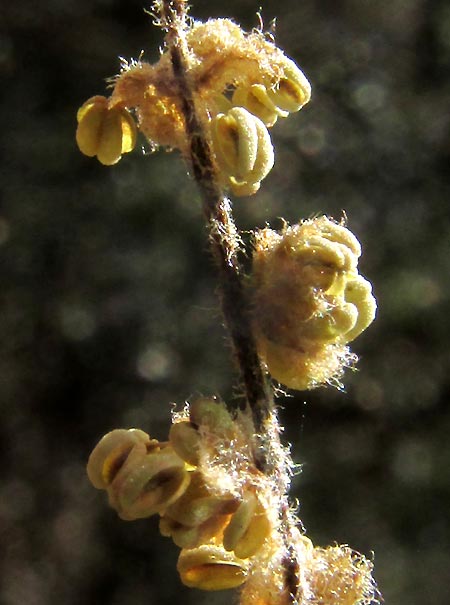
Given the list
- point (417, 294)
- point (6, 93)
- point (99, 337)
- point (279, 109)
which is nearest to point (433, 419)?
point (417, 294)

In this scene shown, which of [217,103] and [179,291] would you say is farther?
[179,291]

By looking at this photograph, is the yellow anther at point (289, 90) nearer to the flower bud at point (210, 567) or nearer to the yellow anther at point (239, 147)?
the yellow anther at point (239, 147)

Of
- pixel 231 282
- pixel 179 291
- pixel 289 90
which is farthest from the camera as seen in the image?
pixel 179 291

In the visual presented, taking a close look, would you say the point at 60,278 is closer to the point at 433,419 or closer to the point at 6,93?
the point at 6,93

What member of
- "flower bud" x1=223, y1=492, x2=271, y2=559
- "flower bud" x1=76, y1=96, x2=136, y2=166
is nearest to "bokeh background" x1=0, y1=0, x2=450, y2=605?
"flower bud" x1=76, y1=96, x2=136, y2=166

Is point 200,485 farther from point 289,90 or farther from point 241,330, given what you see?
point 289,90

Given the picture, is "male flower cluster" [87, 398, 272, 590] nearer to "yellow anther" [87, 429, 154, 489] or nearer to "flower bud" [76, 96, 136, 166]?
"yellow anther" [87, 429, 154, 489]

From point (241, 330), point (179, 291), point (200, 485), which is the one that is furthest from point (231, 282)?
point (179, 291)

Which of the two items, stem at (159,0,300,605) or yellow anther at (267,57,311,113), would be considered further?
yellow anther at (267,57,311,113)
